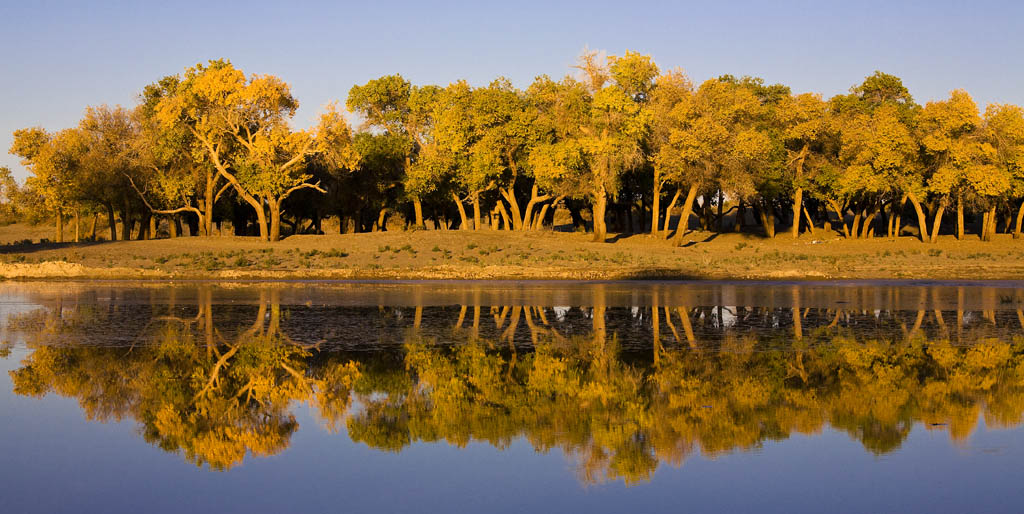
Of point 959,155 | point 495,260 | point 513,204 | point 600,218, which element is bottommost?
point 495,260

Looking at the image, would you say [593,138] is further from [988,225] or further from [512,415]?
[512,415]

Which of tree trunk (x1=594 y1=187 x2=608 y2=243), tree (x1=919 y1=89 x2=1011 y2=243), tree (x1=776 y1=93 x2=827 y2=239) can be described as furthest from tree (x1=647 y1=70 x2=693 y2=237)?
tree (x1=919 y1=89 x2=1011 y2=243)

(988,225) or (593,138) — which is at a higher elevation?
(593,138)

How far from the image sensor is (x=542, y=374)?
1327cm

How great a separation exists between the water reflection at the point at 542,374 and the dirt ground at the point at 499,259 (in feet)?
48.3

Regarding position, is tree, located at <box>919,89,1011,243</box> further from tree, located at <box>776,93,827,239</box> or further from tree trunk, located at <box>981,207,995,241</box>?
tree, located at <box>776,93,827,239</box>

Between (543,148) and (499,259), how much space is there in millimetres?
14830

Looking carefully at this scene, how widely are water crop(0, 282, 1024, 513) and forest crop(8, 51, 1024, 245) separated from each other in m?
34.6

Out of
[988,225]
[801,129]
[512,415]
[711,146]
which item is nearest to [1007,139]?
[988,225]

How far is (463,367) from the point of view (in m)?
14.0

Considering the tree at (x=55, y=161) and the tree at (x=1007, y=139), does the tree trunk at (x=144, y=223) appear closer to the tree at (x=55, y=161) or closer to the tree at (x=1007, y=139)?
the tree at (x=55, y=161)

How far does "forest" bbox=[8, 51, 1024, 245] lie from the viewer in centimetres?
5400

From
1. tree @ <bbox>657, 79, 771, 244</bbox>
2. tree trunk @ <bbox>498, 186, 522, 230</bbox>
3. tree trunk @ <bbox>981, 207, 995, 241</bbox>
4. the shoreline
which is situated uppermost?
tree @ <bbox>657, 79, 771, 244</bbox>

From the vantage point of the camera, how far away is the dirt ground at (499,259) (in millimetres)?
38906
